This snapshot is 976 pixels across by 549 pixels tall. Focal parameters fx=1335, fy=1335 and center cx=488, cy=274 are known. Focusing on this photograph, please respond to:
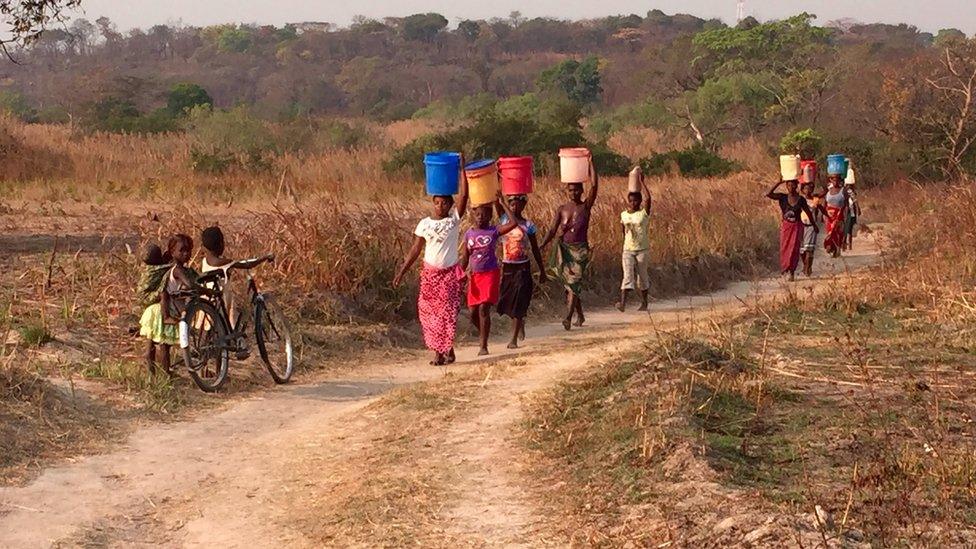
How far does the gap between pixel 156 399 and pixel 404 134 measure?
3921cm

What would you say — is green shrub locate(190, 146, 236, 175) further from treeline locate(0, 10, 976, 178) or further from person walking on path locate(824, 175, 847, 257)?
person walking on path locate(824, 175, 847, 257)

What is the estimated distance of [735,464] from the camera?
6.40 metres

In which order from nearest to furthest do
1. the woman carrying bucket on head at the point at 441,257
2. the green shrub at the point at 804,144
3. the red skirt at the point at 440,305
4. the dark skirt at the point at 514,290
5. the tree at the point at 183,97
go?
the woman carrying bucket on head at the point at 441,257 < the red skirt at the point at 440,305 < the dark skirt at the point at 514,290 < the green shrub at the point at 804,144 < the tree at the point at 183,97

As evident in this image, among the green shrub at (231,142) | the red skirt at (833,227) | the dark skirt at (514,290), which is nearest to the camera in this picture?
the dark skirt at (514,290)

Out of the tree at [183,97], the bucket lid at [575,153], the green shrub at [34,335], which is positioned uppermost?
the tree at [183,97]

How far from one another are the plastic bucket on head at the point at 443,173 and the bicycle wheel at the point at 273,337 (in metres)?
1.56

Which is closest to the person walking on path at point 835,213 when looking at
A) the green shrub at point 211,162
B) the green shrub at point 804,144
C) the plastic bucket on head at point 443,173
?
the plastic bucket on head at point 443,173

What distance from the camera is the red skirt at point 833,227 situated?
19969mm

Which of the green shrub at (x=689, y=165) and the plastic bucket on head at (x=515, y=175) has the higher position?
the plastic bucket on head at (x=515, y=175)

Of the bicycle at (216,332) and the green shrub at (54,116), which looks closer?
the bicycle at (216,332)

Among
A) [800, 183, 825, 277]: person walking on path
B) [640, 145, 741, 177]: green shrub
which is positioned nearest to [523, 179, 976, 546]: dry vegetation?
[800, 183, 825, 277]: person walking on path

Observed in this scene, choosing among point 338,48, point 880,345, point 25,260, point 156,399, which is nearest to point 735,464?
point 880,345

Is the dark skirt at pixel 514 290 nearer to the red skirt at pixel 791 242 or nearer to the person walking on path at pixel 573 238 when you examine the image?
the person walking on path at pixel 573 238

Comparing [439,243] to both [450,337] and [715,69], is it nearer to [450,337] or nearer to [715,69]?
[450,337]
